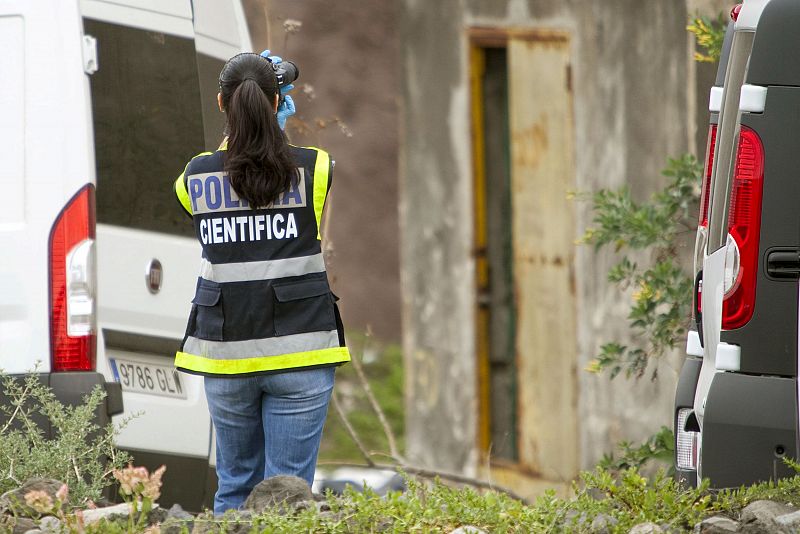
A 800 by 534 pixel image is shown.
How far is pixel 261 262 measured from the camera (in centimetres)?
468

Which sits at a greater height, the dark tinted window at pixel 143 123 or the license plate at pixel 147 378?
the dark tinted window at pixel 143 123

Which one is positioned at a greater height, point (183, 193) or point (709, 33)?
point (709, 33)

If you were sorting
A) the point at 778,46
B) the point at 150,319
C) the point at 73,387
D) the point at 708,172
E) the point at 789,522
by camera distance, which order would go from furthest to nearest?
1. the point at 150,319
2. the point at 708,172
3. the point at 73,387
4. the point at 778,46
5. the point at 789,522

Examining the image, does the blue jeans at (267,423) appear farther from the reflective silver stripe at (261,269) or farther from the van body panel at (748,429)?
the van body panel at (748,429)

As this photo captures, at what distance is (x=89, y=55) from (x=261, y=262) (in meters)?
1.08

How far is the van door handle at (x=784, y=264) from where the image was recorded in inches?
173

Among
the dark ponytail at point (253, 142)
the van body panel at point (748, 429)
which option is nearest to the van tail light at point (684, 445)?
the van body panel at point (748, 429)

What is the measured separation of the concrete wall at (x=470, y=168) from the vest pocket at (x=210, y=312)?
3.19 metres

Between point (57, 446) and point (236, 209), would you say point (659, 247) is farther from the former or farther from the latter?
point (57, 446)

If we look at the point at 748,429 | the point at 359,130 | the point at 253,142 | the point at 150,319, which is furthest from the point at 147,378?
the point at 359,130

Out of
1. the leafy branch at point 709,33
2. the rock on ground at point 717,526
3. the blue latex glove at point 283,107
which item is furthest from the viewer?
the leafy branch at point 709,33

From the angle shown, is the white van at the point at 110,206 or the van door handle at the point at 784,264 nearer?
the van door handle at the point at 784,264

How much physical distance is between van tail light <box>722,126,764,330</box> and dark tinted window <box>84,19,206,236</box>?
2.14 metres

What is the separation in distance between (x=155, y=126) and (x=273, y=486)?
1645 millimetres
